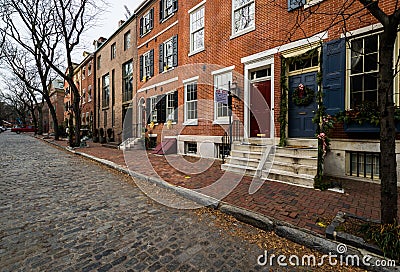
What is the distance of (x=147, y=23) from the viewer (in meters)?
14.7

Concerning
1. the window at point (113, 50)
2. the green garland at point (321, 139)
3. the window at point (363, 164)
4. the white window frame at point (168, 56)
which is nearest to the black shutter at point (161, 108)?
the white window frame at point (168, 56)

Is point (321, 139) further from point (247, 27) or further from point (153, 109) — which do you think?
point (153, 109)

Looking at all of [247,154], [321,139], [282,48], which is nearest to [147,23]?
[282,48]

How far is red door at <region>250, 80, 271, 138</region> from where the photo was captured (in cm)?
757

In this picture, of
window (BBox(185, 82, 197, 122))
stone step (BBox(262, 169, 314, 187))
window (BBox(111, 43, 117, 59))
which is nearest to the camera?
stone step (BBox(262, 169, 314, 187))

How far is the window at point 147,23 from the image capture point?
14.1 metres

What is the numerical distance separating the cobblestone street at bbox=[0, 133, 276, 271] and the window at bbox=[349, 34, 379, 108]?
4.85 m

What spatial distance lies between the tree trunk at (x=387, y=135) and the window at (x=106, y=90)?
2120 centimetres

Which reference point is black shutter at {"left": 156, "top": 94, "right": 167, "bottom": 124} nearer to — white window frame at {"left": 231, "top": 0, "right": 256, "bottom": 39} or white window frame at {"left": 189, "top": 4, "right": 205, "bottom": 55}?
white window frame at {"left": 189, "top": 4, "right": 205, "bottom": 55}

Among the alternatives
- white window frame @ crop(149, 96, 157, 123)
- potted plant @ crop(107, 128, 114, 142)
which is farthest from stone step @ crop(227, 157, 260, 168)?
potted plant @ crop(107, 128, 114, 142)

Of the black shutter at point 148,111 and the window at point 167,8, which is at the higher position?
the window at point 167,8

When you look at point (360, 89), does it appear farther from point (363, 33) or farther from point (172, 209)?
point (172, 209)

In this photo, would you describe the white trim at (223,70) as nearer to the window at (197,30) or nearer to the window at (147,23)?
the window at (197,30)

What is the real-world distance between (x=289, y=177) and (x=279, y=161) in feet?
2.21
